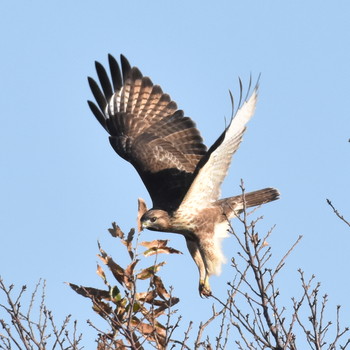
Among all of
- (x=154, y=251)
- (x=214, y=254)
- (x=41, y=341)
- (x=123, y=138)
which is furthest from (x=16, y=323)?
(x=123, y=138)

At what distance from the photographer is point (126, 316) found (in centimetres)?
534

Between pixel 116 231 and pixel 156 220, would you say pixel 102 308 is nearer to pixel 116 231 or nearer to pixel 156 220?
pixel 116 231

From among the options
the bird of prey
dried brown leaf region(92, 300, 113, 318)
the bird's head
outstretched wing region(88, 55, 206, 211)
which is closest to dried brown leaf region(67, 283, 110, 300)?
dried brown leaf region(92, 300, 113, 318)

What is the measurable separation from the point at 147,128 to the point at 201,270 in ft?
7.87

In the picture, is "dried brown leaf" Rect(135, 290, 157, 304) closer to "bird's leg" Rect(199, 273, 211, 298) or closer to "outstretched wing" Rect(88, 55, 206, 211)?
"bird's leg" Rect(199, 273, 211, 298)

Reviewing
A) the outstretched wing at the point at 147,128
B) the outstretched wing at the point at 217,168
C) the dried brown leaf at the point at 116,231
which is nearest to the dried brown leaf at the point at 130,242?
the dried brown leaf at the point at 116,231

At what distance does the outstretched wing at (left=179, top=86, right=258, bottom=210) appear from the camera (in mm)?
7758

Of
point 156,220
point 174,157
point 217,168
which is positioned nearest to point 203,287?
point 156,220

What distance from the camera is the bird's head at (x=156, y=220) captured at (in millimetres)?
7844

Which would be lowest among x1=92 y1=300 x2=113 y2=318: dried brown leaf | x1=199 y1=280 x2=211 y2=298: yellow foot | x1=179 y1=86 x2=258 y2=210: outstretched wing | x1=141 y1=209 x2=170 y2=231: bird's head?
x1=92 y1=300 x2=113 y2=318: dried brown leaf

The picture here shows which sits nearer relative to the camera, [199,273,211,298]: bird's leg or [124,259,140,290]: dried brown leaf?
[124,259,140,290]: dried brown leaf

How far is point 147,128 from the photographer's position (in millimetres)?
9781

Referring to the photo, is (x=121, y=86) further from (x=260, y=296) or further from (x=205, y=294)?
(x=260, y=296)

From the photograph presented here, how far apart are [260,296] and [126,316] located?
1.06 m
